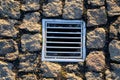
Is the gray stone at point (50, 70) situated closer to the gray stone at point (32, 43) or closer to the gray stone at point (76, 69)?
the gray stone at point (76, 69)

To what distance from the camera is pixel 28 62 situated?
4371 mm

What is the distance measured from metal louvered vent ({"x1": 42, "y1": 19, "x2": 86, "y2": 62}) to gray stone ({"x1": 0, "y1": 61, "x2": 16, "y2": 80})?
0.46 m

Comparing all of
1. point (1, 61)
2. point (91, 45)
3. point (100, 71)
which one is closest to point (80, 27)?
point (91, 45)

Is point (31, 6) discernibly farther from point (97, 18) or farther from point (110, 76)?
point (110, 76)

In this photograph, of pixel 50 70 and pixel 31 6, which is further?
pixel 31 6

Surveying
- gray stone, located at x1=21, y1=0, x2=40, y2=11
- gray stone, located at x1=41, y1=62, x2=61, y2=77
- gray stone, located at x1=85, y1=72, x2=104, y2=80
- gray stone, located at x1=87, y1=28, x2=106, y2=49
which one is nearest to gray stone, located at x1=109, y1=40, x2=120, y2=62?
gray stone, located at x1=87, y1=28, x2=106, y2=49

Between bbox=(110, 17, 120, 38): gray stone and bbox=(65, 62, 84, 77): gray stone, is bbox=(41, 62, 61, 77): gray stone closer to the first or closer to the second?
bbox=(65, 62, 84, 77): gray stone

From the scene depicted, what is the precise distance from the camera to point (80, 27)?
4.49 metres

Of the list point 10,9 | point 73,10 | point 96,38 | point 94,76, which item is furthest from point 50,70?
point 10,9

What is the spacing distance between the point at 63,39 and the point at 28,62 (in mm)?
552

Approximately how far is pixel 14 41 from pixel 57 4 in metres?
0.74

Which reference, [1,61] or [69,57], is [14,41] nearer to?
[1,61]

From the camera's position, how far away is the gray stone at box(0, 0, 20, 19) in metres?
4.46

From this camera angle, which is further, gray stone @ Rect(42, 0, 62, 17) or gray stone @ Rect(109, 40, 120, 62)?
gray stone @ Rect(42, 0, 62, 17)
